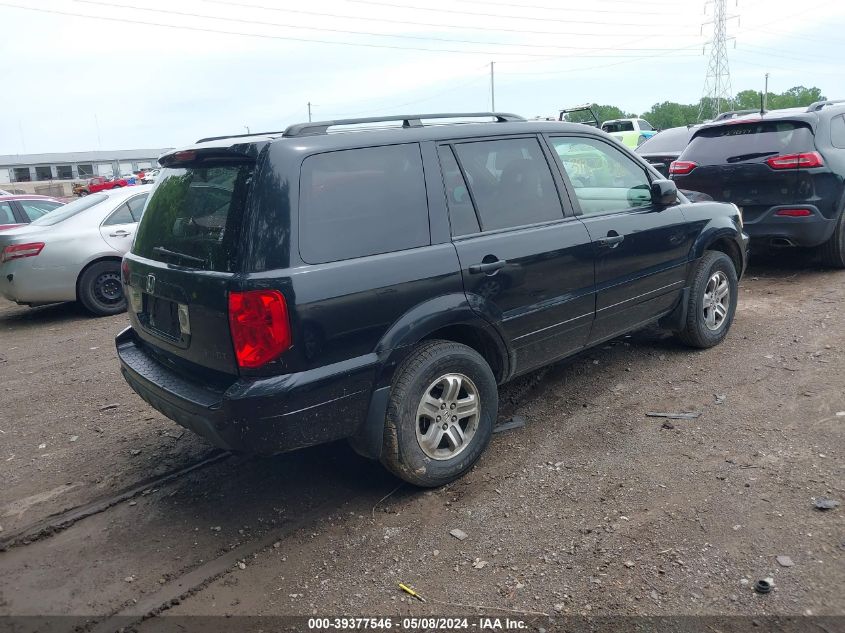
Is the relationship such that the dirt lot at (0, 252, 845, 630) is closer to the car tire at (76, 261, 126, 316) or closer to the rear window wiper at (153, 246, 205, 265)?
the rear window wiper at (153, 246, 205, 265)

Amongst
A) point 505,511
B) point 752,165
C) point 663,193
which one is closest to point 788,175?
point 752,165

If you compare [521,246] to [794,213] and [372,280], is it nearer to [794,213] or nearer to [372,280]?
[372,280]

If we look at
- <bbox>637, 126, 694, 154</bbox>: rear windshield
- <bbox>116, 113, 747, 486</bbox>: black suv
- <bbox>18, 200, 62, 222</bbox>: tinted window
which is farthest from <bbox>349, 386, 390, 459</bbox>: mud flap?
<bbox>637, 126, 694, 154</bbox>: rear windshield

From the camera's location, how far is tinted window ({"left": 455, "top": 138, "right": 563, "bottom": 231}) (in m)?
4.01

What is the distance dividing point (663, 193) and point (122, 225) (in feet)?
21.9

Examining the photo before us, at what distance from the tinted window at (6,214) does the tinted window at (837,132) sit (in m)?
10.9

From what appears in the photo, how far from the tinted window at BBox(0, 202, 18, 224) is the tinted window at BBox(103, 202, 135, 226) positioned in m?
2.87

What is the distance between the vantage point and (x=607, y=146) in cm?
503

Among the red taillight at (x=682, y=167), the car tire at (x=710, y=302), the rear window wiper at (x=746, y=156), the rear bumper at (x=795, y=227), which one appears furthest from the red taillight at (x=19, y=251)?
the rear bumper at (x=795, y=227)

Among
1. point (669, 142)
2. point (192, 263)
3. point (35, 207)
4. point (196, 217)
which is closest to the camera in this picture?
point (192, 263)

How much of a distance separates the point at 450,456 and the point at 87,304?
6.38 metres

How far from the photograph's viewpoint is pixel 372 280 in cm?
338

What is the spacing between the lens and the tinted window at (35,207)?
1089cm

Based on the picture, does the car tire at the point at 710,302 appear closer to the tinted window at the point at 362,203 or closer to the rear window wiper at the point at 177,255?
the tinted window at the point at 362,203
